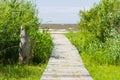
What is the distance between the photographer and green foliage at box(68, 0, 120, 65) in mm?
15234

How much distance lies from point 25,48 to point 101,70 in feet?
10.00

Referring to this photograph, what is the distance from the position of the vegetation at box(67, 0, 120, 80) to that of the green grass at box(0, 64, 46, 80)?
5.32ft

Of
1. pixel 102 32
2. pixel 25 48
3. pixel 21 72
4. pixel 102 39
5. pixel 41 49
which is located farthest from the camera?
pixel 102 39

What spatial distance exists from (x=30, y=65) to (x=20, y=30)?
5.05 ft

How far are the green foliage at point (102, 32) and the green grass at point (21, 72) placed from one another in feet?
8.12

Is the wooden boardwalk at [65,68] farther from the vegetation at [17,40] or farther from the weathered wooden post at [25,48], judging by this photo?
the weathered wooden post at [25,48]

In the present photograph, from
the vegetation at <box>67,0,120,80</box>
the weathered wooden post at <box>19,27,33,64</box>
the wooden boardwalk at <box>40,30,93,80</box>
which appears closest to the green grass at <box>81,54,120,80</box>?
the vegetation at <box>67,0,120,80</box>

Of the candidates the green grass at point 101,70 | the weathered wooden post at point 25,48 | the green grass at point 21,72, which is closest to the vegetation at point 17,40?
the green grass at point 21,72

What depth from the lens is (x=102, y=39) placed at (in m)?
18.6

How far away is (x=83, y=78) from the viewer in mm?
10922

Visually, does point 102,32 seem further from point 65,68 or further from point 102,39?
point 65,68

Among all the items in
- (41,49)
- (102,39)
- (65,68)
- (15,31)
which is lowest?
(102,39)

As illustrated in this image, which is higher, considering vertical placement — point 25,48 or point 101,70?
point 25,48

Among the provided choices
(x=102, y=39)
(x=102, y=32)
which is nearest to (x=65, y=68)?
(x=102, y=32)
